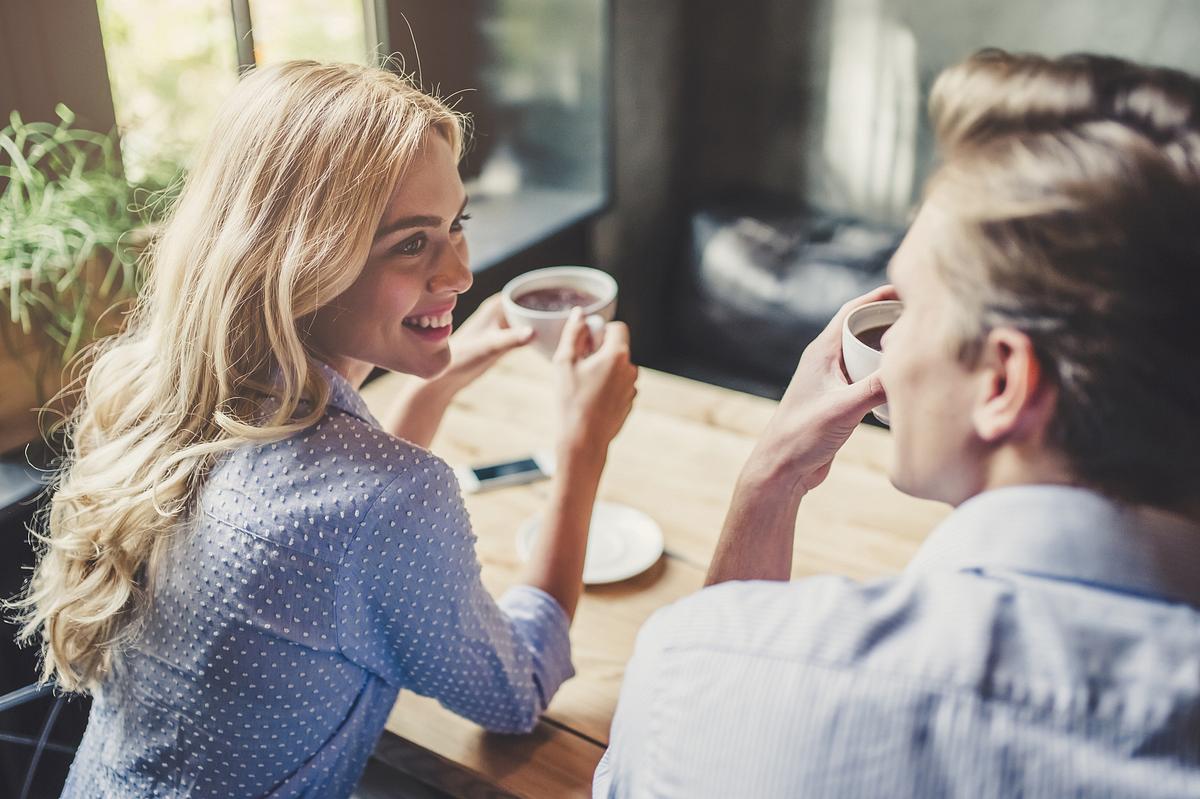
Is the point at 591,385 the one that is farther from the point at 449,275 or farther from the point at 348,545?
the point at 348,545

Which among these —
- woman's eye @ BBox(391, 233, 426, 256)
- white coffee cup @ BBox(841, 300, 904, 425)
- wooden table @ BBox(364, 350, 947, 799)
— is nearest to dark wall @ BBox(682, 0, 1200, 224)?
wooden table @ BBox(364, 350, 947, 799)

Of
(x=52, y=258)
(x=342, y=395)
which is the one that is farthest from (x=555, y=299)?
(x=52, y=258)

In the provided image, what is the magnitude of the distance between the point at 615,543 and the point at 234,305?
58 centimetres

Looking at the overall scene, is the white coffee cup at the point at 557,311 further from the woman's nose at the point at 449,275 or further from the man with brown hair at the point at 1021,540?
the man with brown hair at the point at 1021,540

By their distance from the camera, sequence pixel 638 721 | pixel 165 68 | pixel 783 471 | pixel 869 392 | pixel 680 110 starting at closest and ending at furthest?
pixel 638 721 < pixel 869 392 < pixel 783 471 < pixel 165 68 < pixel 680 110

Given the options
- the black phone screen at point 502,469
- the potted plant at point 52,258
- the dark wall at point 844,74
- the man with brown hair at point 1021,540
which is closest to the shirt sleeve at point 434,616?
the man with brown hair at point 1021,540

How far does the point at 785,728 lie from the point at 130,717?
713 millimetres

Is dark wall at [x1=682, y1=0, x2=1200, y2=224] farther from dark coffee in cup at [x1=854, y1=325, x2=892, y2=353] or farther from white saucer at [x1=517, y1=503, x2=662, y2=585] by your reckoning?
dark coffee in cup at [x1=854, y1=325, x2=892, y2=353]

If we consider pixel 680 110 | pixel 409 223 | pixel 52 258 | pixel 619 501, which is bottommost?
pixel 619 501

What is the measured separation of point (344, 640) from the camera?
0.93 meters

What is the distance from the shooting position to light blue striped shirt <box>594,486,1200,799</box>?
0.52m

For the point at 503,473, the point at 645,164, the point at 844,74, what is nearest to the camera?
the point at 503,473

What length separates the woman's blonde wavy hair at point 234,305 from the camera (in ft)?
3.09

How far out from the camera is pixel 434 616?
3.09ft
